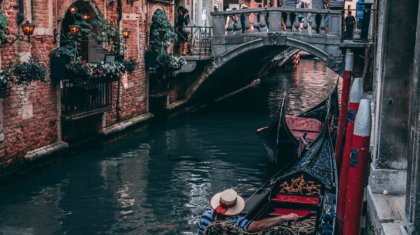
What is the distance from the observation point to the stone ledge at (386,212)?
339cm

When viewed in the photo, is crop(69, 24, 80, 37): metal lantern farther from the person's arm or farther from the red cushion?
the person's arm

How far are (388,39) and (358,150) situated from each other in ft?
2.56

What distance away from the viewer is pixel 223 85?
13.1 meters

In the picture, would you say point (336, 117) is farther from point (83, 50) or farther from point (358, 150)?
point (358, 150)

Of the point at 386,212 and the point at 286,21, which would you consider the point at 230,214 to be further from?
the point at 286,21

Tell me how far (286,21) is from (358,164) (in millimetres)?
6752

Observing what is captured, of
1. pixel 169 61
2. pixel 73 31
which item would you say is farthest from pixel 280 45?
pixel 73 31

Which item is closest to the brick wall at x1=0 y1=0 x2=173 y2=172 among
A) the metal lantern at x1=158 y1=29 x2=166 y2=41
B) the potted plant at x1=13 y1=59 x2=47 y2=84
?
the potted plant at x1=13 y1=59 x2=47 y2=84

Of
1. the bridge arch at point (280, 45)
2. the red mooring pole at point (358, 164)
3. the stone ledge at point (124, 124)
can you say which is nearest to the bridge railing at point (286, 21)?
the bridge arch at point (280, 45)

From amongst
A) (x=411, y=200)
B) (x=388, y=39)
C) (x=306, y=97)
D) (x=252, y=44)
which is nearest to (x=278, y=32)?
(x=252, y=44)

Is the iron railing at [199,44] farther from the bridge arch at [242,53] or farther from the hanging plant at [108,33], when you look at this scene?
the hanging plant at [108,33]

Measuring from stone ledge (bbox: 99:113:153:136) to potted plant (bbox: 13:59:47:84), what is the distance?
1.96 metres

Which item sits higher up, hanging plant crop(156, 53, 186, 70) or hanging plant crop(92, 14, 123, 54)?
hanging plant crop(92, 14, 123, 54)

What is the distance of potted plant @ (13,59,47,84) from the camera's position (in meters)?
6.12
